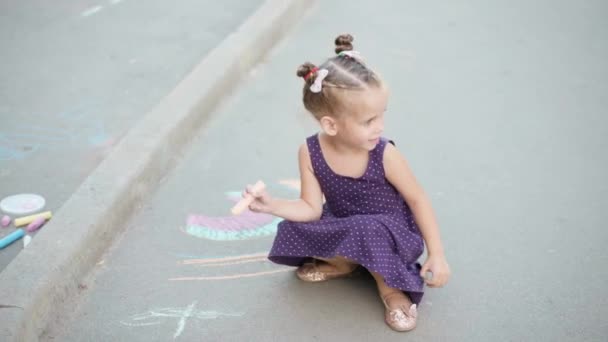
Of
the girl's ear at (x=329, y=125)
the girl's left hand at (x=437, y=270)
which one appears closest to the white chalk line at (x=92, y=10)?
the girl's ear at (x=329, y=125)

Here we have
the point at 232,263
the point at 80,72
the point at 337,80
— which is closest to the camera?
the point at 337,80

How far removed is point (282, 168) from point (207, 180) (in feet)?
1.17

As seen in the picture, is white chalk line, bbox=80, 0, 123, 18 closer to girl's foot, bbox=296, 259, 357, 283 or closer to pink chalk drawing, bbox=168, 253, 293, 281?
pink chalk drawing, bbox=168, 253, 293, 281

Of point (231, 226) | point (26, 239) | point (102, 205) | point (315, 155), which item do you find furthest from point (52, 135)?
point (315, 155)

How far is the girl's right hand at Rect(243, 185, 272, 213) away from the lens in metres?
2.00

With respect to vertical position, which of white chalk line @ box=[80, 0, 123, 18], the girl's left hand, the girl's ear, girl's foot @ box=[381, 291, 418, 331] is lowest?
girl's foot @ box=[381, 291, 418, 331]

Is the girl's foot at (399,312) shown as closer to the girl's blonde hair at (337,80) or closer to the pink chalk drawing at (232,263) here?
the pink chalk drawing at (232,263)

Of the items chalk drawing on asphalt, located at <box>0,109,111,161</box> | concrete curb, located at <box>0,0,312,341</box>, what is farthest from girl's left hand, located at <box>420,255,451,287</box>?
chalk drawing on asphalt, located at <box>0,109,111,161</box>

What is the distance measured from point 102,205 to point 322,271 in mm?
859

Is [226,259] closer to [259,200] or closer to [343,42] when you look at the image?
[259,200]

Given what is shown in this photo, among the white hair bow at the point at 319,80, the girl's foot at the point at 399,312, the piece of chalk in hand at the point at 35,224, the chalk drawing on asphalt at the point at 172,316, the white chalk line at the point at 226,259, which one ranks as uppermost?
the white hair bow at the point at 319,80

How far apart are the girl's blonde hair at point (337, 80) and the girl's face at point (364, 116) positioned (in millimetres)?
21

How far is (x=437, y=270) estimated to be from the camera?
6.81ft

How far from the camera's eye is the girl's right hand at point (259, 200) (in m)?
2.00
